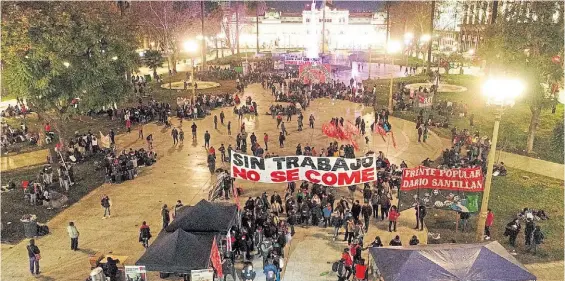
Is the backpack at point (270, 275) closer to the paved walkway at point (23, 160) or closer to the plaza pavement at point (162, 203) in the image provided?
the plaza pavement at point (162, 203)

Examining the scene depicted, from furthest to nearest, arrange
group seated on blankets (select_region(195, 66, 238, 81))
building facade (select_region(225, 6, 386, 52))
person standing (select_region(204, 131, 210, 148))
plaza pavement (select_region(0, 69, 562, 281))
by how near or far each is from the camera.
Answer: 1. building facade (select_region(225, 6, 386, 52))
2. group seated on blankets (select_region(195, 66, 238, 81))
3. person standing (select_region(204, 131, 210, 148))
4. plaza pavement (select_region(0, 69, 562, 281))

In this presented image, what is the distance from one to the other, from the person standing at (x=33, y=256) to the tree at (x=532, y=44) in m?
24.4

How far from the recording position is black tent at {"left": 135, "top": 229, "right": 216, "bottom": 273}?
1220 centimetres

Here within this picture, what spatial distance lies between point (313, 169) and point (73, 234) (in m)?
9.03

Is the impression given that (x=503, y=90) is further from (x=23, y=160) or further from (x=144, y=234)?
(x=23, y=160)

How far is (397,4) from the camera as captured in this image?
10594cm

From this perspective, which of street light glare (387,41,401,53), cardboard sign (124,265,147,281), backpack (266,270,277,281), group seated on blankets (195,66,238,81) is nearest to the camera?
cardboard sign (124,265,147,281)

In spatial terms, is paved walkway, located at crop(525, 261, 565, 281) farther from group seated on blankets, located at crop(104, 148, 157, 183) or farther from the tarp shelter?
group seated on blankets, located at crop(104, 148, 157, 183)

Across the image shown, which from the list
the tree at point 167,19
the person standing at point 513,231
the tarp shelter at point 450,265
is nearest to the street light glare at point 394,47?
the tree at point 167,19

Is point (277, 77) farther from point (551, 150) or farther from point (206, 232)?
point (206, 232)

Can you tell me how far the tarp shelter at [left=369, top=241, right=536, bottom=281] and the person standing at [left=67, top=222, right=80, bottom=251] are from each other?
1084cm

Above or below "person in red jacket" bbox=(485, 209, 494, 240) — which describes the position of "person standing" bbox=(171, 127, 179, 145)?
above

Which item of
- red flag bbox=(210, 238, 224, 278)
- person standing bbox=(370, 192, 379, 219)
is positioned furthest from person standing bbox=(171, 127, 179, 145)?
red flag bbox=(210, 238, 224, 278)

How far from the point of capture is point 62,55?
75.9 ft
